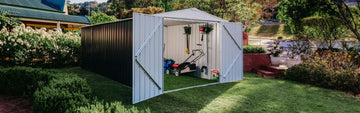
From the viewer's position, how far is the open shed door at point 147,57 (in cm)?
525

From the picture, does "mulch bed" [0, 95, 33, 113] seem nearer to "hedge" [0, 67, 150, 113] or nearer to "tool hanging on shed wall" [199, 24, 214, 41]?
"hedge" [0, 67, 150, 113]

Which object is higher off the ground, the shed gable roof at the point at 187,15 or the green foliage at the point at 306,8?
the green foliage at the point at 306,8

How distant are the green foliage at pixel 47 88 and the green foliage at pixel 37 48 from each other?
3543 mm

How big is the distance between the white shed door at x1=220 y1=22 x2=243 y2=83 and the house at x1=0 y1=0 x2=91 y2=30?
1105 centimetres

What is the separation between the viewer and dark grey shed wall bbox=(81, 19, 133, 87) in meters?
7.17

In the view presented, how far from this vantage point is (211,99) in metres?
5.82

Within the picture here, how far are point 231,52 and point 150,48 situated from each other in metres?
3.51

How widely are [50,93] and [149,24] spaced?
261 cm

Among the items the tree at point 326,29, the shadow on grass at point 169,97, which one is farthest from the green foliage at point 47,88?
the tree at point 326,29

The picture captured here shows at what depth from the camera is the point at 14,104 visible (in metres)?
5.28

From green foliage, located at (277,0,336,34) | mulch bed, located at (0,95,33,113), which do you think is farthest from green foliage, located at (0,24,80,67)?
green foliage, located at (277,0,336,34)

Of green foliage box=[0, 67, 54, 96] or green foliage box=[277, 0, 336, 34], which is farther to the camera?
green foliage box=[277, 0, 336, 34]

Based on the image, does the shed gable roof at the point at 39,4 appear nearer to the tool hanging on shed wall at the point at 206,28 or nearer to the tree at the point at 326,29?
the tool hanging on shed wall at the point at 206,28

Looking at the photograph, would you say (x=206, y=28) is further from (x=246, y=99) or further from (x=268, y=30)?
Result: (x=268, y=30)
